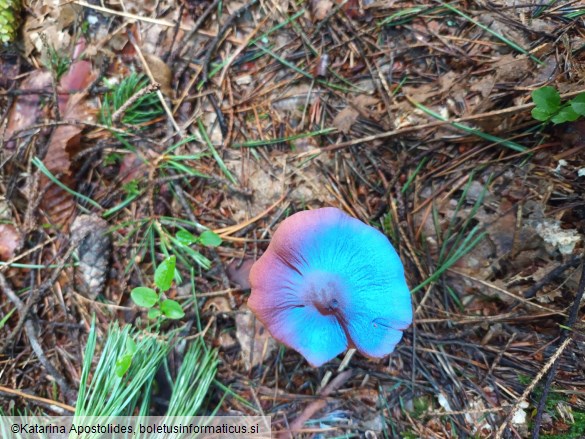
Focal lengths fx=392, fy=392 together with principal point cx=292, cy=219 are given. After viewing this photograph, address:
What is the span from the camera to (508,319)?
2055mm

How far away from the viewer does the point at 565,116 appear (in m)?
1.87

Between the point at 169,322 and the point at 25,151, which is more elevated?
the point at 25,151

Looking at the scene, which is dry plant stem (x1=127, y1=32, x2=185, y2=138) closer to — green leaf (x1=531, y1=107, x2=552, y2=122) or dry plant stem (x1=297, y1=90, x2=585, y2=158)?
dry plant stem (x1=297, y1=90, x2=585, y2=158)

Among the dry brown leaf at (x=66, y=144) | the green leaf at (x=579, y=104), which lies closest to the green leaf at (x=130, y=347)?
the dry brown leaf at (x=66, y=144)

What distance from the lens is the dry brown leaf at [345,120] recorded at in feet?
7.48

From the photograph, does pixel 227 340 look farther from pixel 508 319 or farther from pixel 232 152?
pixel 508 319

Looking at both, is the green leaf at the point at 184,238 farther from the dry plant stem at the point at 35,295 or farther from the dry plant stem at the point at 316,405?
the dry plant stem at the point at 316,405

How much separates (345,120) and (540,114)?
0.98 metres

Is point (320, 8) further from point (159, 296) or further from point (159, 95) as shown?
point (159, 296)

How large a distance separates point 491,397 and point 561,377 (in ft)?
1.13

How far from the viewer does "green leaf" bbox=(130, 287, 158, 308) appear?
2049 millimetres

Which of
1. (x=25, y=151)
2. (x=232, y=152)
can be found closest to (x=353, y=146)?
(x=232, y=152)

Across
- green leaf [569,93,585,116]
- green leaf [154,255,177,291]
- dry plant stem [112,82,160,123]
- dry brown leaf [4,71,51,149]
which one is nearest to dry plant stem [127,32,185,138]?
dry plant stem [112,82,160,123]

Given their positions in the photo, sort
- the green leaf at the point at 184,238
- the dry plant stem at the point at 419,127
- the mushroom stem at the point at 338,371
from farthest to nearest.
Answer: the green leaf at the point at 184,238 → the mushroom stem at the point at 338,371 → the dry plant stem at the point at 419,127
